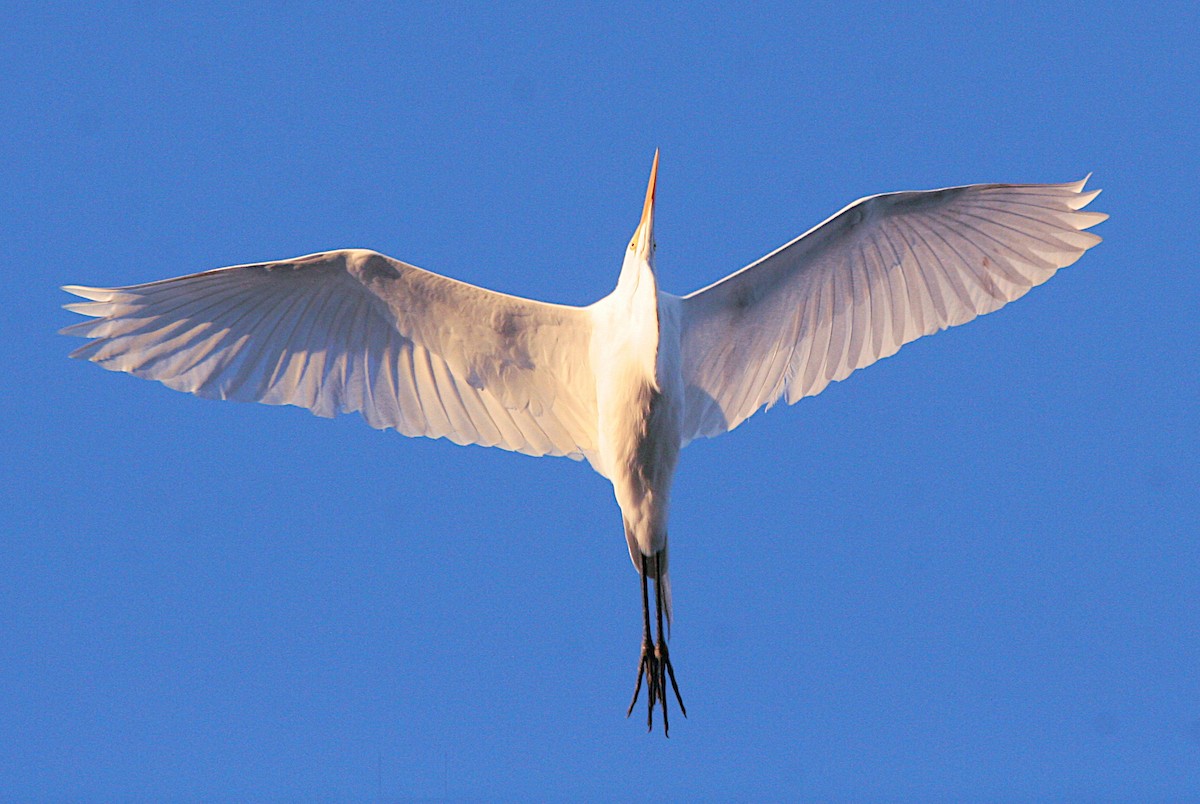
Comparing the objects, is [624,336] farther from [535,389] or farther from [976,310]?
[976,310]

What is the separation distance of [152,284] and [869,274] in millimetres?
3872

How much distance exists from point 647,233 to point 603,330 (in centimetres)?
57

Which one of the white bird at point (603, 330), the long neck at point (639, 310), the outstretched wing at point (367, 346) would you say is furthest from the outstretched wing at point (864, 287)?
the outstretched wing at point (367, 346)

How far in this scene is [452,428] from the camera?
1052cm

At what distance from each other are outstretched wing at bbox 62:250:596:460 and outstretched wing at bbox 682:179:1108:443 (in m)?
0.74

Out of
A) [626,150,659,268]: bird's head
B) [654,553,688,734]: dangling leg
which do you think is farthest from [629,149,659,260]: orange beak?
[654,553,688,734]: dangling leg

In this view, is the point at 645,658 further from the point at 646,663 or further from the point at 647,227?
the point at 647,227

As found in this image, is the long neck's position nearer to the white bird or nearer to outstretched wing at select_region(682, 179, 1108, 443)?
the white bird

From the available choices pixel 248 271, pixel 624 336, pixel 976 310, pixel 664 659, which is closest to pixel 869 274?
pixel 976 310

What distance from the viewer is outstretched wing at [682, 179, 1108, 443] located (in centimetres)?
996

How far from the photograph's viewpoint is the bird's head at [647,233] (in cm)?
995

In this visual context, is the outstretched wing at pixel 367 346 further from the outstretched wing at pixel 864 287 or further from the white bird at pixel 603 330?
the outstretched wing at pixel 864 287

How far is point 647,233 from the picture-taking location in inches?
395

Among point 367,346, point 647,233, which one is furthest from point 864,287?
point 367,346
